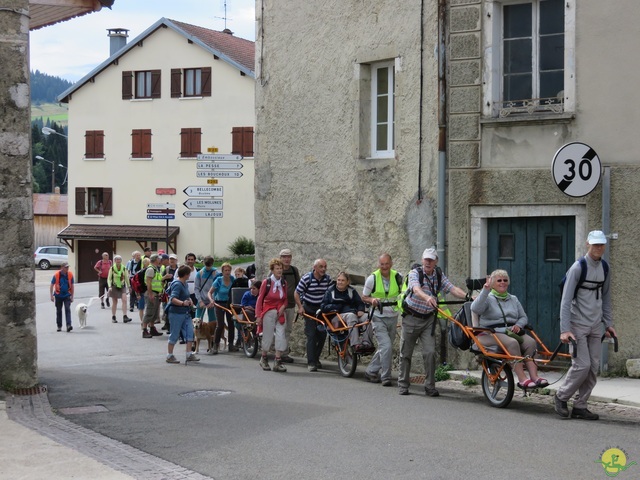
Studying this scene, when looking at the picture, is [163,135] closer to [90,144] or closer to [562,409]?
[90,144]

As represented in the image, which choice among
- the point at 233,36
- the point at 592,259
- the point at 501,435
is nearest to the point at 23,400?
the point at 501,435

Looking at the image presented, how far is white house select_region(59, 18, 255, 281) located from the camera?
5216 centimetres

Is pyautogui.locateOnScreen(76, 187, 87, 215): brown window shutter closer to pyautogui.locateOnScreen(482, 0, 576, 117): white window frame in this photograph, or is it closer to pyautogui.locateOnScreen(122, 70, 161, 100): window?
pyautogui.locateOnScreen(122, 70, 161, 100): window

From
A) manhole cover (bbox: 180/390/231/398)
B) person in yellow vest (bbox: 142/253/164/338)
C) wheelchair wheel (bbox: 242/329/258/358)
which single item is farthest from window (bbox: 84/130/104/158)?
manhole cover (bbox: 180/390/231/398)

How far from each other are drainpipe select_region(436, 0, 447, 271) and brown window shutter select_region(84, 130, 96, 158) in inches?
1687

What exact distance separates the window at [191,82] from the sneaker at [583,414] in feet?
142

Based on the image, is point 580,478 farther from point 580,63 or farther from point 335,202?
point 335,202

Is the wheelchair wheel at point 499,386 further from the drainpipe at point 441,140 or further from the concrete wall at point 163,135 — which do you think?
the concrete wall at point 163,135

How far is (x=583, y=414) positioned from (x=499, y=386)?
1.26m

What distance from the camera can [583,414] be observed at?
11086 mm

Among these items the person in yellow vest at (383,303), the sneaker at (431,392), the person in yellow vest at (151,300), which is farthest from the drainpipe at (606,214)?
the person in yellow vest at (151,300)

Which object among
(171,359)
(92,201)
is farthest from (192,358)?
(92,201)

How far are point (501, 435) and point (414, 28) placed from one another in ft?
27.1

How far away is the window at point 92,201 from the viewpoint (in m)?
57.0
